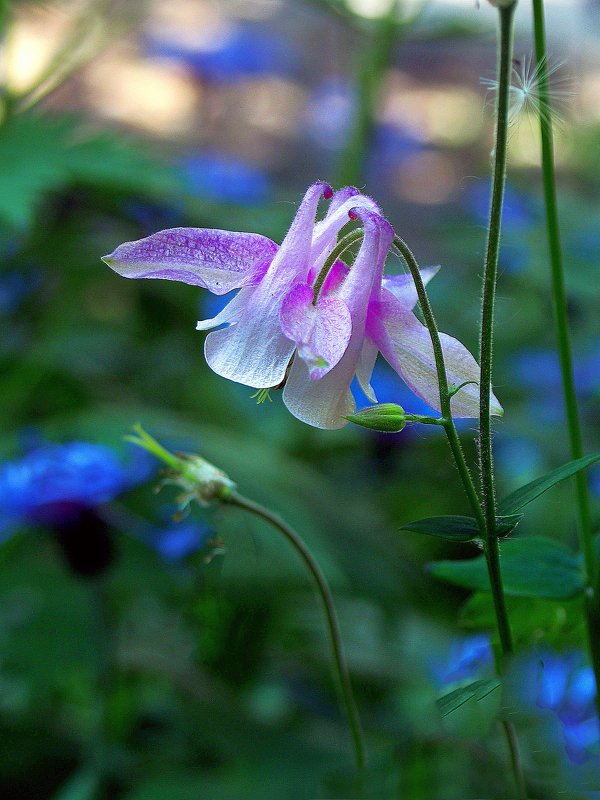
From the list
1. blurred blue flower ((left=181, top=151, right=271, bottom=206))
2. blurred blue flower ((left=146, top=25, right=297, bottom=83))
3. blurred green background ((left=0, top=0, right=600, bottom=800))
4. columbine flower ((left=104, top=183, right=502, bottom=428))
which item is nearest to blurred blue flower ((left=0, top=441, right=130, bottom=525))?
blurred green background ((left=0, top=0, right=600, bottom=800))

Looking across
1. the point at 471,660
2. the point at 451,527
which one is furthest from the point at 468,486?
the point at 471,660

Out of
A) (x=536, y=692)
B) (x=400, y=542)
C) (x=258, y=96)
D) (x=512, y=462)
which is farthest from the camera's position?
(x=258, y=96)

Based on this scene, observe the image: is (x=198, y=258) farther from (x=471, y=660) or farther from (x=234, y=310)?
(x=471, y=660)

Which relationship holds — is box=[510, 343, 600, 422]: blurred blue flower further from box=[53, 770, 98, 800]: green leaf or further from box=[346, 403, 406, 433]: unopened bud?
box=[346, 403, 406, 433]: unopened bud

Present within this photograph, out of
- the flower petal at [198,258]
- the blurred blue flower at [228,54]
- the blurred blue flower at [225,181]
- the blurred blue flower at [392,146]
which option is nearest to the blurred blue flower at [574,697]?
the flower petal at [198,258]

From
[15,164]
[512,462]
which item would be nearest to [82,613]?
[15,164]

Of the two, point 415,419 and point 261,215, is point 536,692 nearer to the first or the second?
point 415,419

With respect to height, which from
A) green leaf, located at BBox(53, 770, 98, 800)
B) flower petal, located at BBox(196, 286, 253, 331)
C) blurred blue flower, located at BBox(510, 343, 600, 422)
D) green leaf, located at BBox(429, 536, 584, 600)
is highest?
blurred blue flower, located at BBox(510, 343, 600, 422)
